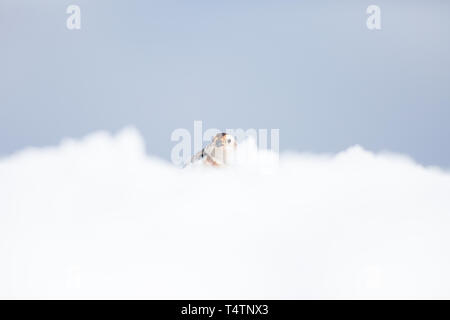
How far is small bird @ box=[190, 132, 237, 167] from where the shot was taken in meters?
2.60

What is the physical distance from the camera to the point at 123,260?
255 centimetres

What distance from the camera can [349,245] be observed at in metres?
2.60

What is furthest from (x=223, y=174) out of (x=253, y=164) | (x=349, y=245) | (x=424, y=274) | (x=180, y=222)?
(x=424, y=274)

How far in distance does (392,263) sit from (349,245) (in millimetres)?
283

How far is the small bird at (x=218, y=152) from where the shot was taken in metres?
2.60

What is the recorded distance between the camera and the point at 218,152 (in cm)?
261
